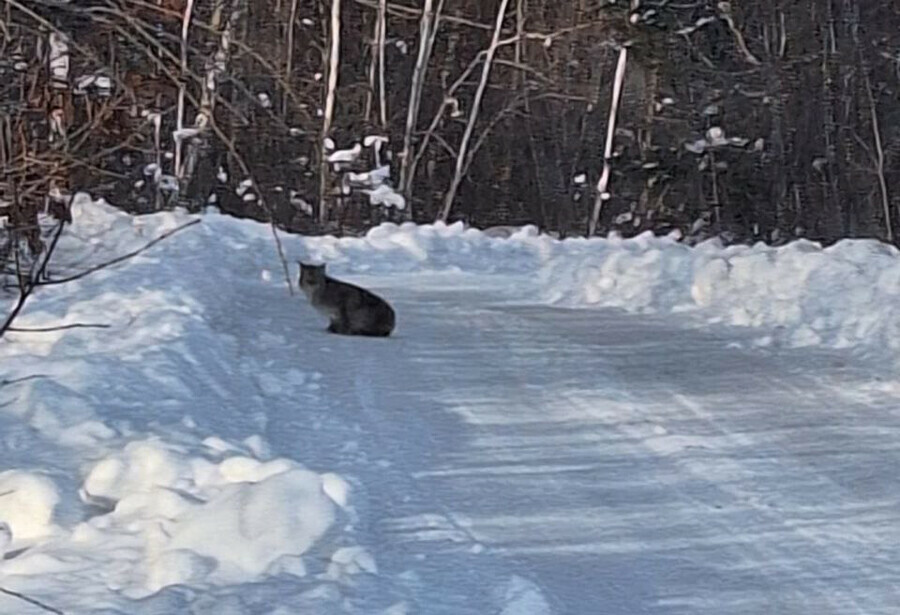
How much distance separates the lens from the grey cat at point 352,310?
507 inches

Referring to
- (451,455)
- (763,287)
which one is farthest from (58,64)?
(763,287)

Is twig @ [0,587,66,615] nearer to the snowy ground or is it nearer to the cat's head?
the snowy ground

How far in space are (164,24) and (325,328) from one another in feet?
31.9

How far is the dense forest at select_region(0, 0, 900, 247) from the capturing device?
32.1m

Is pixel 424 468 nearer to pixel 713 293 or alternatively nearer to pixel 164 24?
pixel 164 24

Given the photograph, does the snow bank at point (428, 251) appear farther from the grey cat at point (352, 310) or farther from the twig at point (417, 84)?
the twig at point (417, 84)

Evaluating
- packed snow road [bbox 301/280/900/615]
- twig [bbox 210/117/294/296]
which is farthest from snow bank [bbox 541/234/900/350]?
twig [bbox 210/117/294/296]

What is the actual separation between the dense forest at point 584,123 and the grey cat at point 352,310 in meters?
13.2

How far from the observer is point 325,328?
43.6 ft

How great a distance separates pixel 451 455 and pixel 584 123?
1204 inches

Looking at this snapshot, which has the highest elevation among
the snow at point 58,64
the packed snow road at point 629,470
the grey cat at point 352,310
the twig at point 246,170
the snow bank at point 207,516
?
the snow at point 58,64

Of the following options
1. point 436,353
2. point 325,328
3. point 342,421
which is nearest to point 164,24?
point 342,421

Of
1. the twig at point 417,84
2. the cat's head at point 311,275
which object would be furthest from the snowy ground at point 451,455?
the twig at point 417,84

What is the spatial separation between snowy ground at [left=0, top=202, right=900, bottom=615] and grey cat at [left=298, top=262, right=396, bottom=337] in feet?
0.68
